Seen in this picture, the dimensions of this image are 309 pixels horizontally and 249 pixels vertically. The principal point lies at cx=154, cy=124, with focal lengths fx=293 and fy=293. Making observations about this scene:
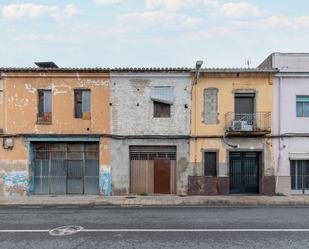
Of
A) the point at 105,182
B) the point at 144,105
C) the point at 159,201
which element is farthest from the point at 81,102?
the point at 159,201

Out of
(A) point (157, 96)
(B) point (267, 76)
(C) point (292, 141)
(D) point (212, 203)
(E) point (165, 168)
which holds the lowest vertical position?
(D) point (212, 203)

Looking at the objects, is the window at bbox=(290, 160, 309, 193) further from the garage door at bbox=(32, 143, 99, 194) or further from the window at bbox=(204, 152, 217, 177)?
the garage door at bbox=(32, 143, 99, 194)

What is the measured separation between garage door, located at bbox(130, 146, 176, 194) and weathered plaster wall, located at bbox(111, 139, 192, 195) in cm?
28

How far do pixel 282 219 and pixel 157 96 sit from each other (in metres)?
8.71

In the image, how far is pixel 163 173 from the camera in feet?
52.0

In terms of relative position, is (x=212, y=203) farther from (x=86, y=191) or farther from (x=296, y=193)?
(x=86, y=191)

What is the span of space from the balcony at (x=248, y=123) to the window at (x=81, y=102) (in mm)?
7563

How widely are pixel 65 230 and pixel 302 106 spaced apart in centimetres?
1358

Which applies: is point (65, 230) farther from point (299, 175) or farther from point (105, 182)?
point (299, 175)

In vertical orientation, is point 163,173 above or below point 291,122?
below

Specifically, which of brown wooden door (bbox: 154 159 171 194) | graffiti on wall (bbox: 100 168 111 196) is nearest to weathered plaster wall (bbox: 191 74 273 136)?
brown wooden door (bbox: 154 159 171 194)

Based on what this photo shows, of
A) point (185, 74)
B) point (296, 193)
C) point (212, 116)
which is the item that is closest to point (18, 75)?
point (185, 74)

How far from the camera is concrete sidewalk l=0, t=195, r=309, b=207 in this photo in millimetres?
13172

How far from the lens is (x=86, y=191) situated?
15859mm
